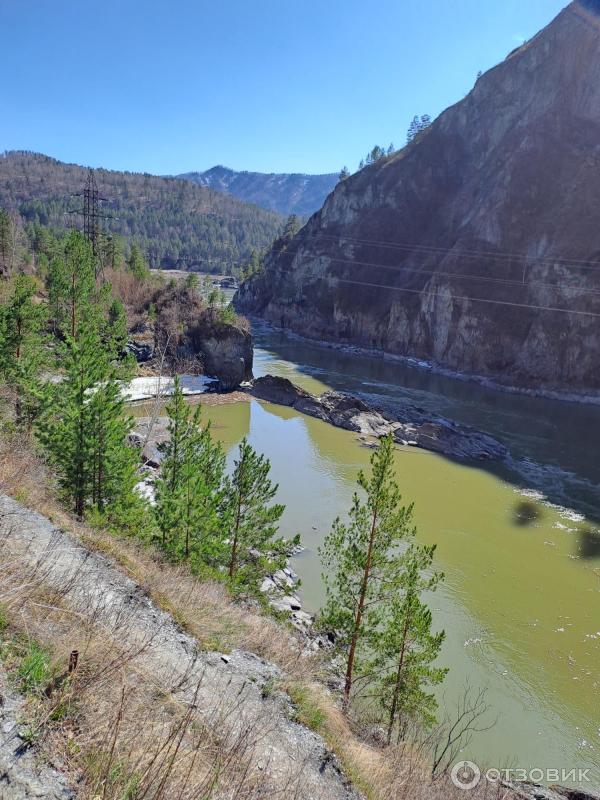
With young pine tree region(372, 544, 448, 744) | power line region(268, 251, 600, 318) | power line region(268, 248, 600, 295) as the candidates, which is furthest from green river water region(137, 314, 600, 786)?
power line region(268, 248, 600, 295)

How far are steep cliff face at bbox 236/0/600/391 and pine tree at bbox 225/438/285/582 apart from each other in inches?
1797

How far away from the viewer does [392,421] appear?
37.9m

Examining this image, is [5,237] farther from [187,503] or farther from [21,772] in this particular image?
[21,772]

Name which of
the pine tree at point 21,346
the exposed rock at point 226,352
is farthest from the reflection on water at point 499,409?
the pine tree at point 21,346

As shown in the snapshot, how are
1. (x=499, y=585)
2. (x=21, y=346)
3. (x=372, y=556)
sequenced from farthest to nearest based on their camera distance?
(x=499, y=585) < (x=21, y=346) < (x=372, y=556)

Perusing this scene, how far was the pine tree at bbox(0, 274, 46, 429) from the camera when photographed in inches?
613

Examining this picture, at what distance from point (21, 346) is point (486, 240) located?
5875 centimetres

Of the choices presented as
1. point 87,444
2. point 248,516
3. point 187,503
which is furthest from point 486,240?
point 87,444

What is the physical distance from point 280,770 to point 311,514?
17820 millimetres

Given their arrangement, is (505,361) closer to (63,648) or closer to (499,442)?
(499,442)

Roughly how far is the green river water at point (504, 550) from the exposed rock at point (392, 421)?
137 centimetres

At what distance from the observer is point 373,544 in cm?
1063

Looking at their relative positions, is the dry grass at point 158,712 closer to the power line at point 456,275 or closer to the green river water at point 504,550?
the green river water at point 504,550

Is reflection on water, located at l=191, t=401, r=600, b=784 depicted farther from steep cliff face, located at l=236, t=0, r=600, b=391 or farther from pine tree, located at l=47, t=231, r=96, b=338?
steep cliff face, located at l=236, t=0, r=600, b=391
